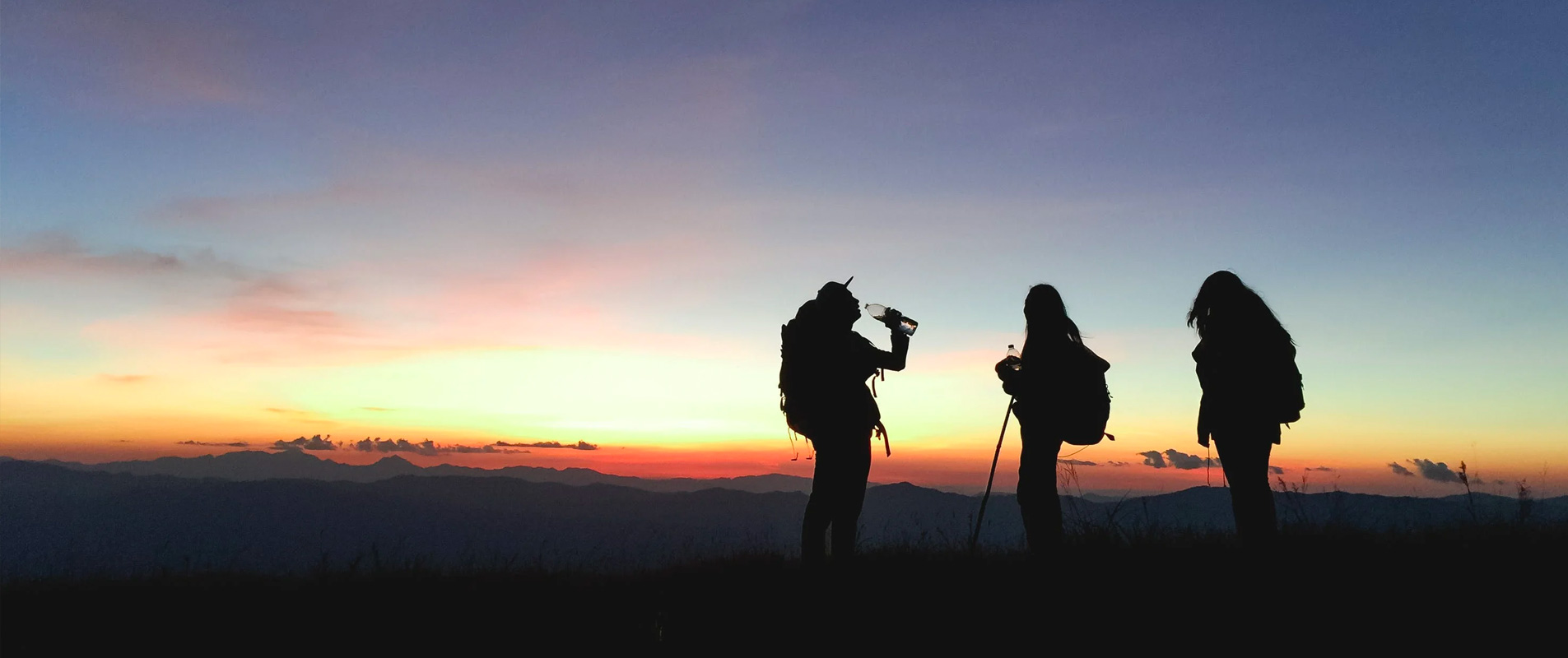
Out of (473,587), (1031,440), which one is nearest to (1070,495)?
(1031,440)

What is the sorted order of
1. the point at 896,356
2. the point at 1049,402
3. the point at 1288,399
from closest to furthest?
the point at 1288,399
the point at 1049,402
the point at 896,356

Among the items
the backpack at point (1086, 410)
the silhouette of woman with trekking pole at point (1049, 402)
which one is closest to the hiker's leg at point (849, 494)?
the silhouette of woman with trekking pole at point (1049, 402)

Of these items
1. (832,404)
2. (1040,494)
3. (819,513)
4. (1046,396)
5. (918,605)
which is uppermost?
(1046,396)

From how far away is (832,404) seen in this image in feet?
17.7

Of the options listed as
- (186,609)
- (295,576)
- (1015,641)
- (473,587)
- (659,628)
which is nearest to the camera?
(1015,641)

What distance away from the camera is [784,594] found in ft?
14.5

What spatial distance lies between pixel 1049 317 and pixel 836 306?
150cm

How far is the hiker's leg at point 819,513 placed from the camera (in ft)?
17.1

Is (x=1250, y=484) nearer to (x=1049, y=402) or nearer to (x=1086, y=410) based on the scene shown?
(x=1086, y=410)

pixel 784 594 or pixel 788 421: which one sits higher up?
pixel 788 421

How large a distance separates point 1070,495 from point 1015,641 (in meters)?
2.84

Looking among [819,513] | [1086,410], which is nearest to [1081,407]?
[1086,410]

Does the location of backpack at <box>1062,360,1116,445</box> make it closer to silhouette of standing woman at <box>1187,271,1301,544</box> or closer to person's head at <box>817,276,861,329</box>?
silhouette of standing woman at <box>1187,271,1301,544</box>

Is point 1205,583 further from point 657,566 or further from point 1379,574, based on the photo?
point 657,566
